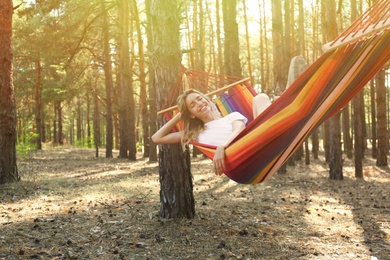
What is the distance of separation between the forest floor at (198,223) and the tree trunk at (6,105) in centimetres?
28

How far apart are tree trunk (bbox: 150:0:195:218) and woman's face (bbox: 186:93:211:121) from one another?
2.48 feet

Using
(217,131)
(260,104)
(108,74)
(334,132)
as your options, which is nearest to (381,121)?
(334,132)

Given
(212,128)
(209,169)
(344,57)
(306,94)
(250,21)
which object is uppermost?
(250,21)

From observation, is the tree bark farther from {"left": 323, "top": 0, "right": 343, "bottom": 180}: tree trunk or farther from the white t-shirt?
the white t-shirt

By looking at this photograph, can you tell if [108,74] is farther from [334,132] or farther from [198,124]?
[198,124]

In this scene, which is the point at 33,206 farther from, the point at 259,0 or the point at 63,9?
the point at 259,0

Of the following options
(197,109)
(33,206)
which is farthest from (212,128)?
(33,206)

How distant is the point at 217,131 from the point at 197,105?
0.84 ft

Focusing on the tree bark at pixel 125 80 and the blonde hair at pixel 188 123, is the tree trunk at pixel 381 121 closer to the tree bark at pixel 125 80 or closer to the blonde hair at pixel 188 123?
the tree bark at pixel 125 80

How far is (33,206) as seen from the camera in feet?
13.5

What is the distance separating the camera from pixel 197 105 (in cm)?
289

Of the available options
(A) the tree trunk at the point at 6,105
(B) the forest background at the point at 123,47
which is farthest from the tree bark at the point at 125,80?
(A) the tree trunk at the point at 6,105

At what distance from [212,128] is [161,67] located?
3.62ft

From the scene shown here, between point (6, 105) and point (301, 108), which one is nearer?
point (301, 108)
